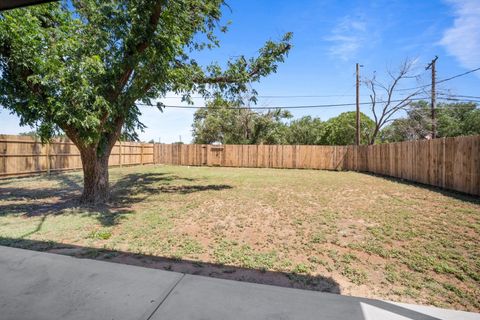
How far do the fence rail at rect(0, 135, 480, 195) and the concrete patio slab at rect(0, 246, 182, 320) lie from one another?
681 cm

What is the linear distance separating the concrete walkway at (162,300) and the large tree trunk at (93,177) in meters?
4.04

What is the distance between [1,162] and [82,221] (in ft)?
27.4

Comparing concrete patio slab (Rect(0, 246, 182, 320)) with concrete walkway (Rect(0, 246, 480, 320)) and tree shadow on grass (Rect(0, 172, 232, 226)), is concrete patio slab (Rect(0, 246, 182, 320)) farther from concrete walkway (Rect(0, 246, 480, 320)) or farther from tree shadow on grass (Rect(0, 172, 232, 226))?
tree shadow on grass (Rect(0, 172, 232, 226))

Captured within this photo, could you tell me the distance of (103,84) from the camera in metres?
5.59

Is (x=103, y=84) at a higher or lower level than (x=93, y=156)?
higher

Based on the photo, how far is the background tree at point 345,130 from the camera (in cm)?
3153

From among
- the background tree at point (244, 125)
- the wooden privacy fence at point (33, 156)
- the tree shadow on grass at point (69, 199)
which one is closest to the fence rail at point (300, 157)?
the wooden privacy fence at point (33, 156)

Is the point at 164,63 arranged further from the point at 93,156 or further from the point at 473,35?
the point at 473,35

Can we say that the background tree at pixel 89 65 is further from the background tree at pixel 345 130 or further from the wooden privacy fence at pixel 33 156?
the background tree at pixel 345 130

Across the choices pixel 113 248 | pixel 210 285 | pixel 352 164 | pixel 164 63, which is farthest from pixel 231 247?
pixel 352 164

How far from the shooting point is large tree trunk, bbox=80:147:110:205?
249 inches

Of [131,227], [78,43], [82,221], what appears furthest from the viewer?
[78,43]

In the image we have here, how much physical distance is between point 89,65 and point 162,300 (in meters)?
4.85

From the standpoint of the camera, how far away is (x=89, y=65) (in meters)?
5.09
